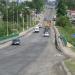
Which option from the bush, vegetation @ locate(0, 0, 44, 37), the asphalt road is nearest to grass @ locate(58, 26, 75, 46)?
vegetation @ locate(0, 0, 44, 37)

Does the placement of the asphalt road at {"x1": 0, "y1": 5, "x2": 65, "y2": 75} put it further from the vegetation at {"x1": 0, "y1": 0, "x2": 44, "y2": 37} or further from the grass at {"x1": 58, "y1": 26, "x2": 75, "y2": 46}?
the vegetation at {"x1": 0, "y1": 0, "x2": 44, "y2": 37}

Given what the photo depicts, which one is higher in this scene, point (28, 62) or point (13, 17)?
point (28, 62)

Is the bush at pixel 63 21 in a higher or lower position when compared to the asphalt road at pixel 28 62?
lower

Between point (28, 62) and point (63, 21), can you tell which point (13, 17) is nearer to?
point (63, 21)

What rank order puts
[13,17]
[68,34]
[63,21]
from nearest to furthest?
[68,34], [13,17], [63,21]

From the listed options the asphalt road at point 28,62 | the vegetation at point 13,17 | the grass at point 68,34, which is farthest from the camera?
the vegetation at point 13,17

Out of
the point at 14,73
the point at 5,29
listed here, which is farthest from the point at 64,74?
the point at 5,29

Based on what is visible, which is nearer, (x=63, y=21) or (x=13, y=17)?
(x=13, y=17)

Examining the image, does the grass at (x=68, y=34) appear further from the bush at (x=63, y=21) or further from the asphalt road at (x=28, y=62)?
the bush at (x=63, y=21)

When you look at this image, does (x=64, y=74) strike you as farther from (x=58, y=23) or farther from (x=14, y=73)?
(x=58, y=23)

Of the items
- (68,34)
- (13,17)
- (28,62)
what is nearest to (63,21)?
(13,17)

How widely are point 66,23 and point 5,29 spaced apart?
218 ft

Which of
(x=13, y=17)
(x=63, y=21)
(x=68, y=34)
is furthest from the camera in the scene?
(x=63, y=21)

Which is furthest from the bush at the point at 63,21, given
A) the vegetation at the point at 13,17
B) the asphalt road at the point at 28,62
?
the asphalt road at the point at 28,62
